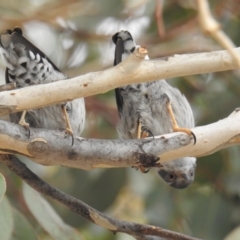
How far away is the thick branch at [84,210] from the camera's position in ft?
5.86

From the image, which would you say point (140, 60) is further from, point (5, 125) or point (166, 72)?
point (5, 125)

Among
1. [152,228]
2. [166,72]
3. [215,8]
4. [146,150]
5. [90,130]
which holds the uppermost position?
[215,8]

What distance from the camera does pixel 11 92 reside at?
1.56 meters

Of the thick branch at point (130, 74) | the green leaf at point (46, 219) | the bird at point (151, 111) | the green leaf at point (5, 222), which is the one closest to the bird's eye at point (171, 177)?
the bird at point (151, 111)

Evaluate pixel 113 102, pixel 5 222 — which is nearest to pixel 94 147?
pixel 5 222

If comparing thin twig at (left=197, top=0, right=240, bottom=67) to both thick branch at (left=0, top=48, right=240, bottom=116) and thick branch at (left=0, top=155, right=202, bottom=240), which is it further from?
thick branch at (left=0, top=155, right=202, bottom=240)

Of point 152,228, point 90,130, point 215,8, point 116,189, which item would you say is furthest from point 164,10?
point 152,228

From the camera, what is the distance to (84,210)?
5.98ft

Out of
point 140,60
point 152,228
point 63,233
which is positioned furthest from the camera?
point 63,233

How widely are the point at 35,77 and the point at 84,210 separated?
0.52m

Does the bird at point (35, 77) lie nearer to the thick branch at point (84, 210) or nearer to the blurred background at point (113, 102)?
the thick branch at point (84, 210)

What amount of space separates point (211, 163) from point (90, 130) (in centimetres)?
64

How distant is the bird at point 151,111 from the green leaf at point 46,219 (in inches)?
13.9

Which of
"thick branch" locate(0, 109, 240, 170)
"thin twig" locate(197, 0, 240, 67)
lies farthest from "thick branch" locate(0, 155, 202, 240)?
"thin twig" locate(197, 0, 240, 67)
